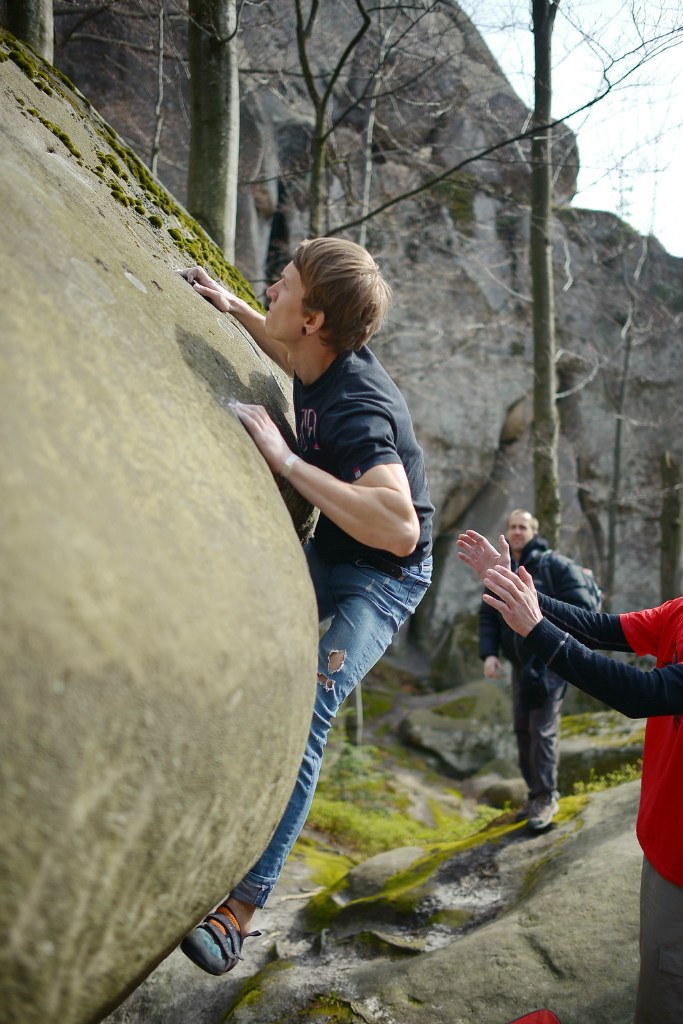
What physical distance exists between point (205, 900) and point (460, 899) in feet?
10.9

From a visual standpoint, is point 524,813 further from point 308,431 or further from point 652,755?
point 308,431

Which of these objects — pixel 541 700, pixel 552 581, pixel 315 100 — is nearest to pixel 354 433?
pixel 552 581

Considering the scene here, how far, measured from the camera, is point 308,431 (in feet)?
8.87

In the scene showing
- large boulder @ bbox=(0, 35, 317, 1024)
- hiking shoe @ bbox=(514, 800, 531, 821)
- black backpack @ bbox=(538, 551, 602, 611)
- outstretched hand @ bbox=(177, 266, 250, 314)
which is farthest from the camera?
black backpack @ bbox=(538, 551, 602, 611)

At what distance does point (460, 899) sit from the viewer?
467 centimetres

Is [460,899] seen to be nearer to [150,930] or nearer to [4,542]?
[150,930]

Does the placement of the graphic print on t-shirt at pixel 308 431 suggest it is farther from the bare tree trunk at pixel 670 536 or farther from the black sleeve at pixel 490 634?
the bare tree trunk at pixel 670 536

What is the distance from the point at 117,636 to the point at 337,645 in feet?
4.23

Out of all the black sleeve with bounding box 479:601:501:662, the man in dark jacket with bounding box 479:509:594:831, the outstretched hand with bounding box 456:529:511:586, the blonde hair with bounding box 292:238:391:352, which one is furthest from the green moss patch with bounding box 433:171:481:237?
the blonde hair with bounding box 292:238:391:352

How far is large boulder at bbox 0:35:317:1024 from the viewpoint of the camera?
1.35 metres

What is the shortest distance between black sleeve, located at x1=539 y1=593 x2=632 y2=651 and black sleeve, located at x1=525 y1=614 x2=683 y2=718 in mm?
486

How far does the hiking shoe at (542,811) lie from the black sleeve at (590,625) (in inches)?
104

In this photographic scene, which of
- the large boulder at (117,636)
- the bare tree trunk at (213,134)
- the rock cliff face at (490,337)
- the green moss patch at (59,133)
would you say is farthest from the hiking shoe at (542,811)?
the rock cliff face at (490,337)

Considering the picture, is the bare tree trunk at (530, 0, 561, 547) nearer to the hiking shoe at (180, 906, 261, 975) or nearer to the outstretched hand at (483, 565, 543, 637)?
the outstretched hand at (483, 565, 543, 637)
